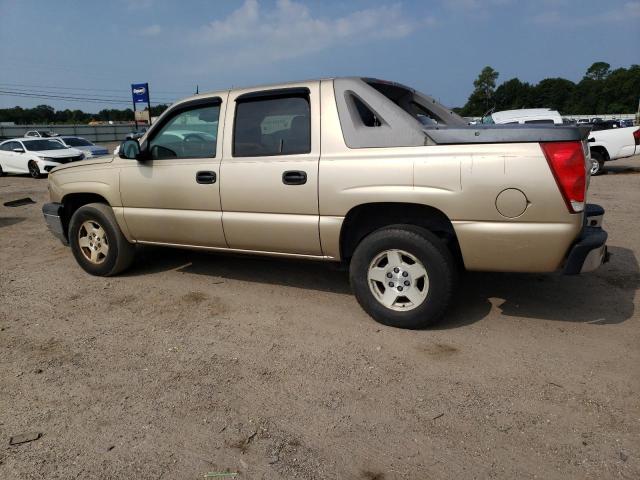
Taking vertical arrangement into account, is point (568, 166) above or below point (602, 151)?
above

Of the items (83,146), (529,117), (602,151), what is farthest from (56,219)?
(83,146)

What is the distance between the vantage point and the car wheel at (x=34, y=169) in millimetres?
17094

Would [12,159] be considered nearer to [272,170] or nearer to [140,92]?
[140,92]

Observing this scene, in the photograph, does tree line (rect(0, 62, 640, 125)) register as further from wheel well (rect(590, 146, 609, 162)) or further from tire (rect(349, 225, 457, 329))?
tire (rect(349, 225, 457, 329))

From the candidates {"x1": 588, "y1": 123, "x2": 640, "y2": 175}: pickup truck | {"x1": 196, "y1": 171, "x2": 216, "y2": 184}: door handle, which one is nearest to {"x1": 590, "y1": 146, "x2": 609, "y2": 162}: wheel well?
{"x1": 588, "y1": 123, "x2": 640, "y2": 175}: pickup truck

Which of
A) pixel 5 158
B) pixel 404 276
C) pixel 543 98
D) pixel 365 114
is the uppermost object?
pixel 543 98

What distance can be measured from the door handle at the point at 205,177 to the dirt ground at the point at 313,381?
1.11 meters

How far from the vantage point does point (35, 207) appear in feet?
34.2

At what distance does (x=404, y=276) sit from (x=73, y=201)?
3868mm

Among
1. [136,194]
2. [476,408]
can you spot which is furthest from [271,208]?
[476,408]

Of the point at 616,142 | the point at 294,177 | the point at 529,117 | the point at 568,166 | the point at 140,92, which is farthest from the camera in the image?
the point at 140,92

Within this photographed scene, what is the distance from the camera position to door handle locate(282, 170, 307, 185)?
3.78 meters

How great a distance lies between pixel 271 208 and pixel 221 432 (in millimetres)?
1910

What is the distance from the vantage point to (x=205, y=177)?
4242mm
